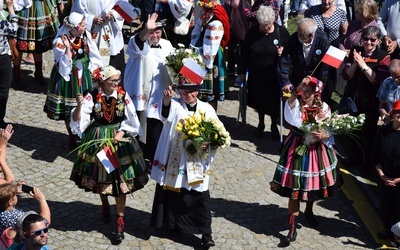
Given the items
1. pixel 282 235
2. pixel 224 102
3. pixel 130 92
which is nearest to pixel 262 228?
pixel 282 235

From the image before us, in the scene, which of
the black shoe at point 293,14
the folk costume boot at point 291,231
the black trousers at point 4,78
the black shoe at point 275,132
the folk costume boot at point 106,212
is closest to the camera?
the folk costume boot at point 291,231

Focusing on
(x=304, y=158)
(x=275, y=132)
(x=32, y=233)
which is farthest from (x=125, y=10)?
(x=32, y=233)

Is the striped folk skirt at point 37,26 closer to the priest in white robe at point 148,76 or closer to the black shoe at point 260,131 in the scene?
the priest in white robe at point 148,76

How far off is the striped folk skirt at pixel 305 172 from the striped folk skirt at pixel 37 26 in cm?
522

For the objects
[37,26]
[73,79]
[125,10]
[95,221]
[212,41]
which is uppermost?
[125,10]

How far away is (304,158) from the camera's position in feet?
29.6

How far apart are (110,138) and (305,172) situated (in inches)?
84.8

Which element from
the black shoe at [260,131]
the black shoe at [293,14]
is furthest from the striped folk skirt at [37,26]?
the black shoe at [293,14]

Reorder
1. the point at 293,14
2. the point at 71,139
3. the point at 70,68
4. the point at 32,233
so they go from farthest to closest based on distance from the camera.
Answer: the point at 293,14, the point at 71,139, the point at 70,68, the point at 32,233

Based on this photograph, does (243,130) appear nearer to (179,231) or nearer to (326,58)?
(326,58)

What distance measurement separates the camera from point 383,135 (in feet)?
30.0

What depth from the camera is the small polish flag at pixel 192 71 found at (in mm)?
8836

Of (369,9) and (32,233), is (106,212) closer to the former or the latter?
(32,233)

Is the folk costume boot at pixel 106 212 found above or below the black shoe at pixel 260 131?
below
